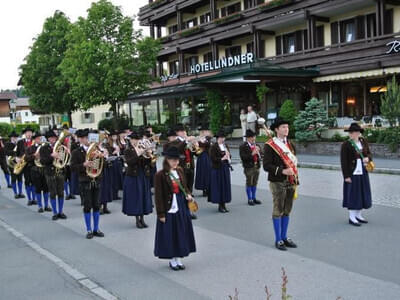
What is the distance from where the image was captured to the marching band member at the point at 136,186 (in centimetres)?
935

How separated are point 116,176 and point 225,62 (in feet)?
63.6

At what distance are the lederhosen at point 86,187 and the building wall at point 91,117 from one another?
45018 millimetres

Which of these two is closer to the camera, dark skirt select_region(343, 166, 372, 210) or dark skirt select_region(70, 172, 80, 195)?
dark skirt select_region(343, 166, 372, 210)

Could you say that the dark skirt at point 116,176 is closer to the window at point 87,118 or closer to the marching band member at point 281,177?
the marching band member at point 281,177

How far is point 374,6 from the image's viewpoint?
928 inches

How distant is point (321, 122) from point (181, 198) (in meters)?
15.9

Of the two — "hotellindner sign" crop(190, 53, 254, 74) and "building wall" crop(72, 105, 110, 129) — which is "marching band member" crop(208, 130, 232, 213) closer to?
"hotellindner sign" crop(190, 53, 254, 74)

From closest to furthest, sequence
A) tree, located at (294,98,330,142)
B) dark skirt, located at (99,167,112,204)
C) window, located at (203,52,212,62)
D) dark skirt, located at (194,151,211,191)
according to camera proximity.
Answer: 1. dark skirt, located at (99,167,112,204)
2. dark skirt, located at (194,151,211,191)
3. tree, located at (294,98,330,142)
4. window, located at (203,52,212,62)

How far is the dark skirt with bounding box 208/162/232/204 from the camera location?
1066 centimetres

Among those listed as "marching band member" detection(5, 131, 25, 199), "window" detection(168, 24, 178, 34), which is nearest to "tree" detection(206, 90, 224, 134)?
"window" detection(168, 24, 178, 34)

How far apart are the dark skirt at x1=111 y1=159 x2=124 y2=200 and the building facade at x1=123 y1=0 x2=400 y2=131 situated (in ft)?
38.7

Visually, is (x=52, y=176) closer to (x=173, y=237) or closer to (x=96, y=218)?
(x=96, y=218)

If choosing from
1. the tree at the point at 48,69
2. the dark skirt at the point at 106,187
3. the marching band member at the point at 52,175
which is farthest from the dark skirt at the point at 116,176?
the tree at the point at 48,69

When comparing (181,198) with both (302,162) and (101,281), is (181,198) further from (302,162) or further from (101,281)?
(302,162)
